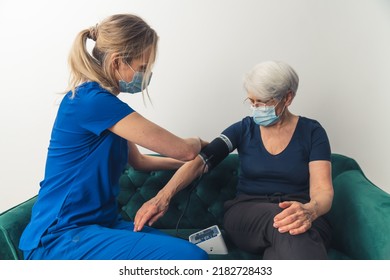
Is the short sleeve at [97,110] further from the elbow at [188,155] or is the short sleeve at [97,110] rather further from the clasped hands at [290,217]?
the clasped hands at [290,217]

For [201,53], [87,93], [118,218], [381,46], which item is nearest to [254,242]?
[118,218]

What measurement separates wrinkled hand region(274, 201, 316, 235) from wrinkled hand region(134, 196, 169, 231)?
0.48 metres

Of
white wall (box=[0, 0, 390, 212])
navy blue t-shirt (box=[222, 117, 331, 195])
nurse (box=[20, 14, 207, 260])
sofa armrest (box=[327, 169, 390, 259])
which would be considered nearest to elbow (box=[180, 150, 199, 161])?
nurse (box=[20, 14, 207, 260])

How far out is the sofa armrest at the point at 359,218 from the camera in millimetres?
1485

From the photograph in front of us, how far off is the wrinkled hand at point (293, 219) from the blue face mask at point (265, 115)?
0.42m

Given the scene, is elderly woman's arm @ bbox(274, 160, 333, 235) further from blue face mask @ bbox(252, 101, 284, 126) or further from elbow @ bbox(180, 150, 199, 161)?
elbow @ bbox(180, 150, 199, 161)

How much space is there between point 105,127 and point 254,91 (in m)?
0.68

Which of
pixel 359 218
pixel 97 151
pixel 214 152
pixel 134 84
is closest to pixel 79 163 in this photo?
pixel 97 151

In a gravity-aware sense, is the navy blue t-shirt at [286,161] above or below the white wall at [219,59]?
below

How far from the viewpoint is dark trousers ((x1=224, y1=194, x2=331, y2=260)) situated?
132 cm

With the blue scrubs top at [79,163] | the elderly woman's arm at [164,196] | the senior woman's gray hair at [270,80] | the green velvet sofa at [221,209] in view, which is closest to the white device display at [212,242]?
the green velvet sofa at [221,209]

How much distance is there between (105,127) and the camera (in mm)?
1288

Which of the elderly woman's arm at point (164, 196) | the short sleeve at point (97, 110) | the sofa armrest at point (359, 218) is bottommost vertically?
the sofa armrest at point (359, 218)

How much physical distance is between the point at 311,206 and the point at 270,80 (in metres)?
0.55
